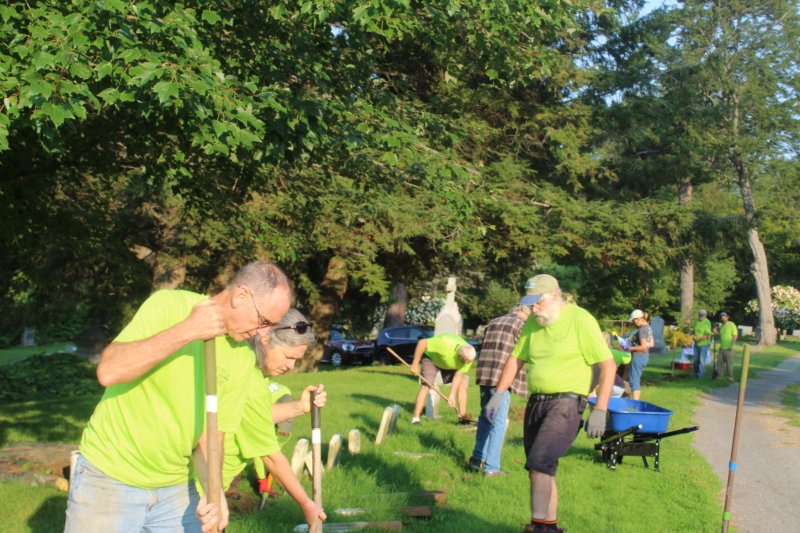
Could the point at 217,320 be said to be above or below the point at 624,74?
below

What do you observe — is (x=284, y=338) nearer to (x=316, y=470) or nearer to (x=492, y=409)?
(x=316, y=470)

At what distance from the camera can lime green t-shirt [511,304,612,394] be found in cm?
604

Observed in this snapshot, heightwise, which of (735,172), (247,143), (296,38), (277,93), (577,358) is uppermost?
(735,172)

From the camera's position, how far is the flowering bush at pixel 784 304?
5956 centimetres

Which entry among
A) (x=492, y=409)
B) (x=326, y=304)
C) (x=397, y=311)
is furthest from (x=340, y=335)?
(x=492, y=409)

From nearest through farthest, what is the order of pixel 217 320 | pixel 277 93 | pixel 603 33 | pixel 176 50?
pixel 217 320
pixel 176 50
pixel 277 93
pixel 603 33

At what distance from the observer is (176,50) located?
667 cm

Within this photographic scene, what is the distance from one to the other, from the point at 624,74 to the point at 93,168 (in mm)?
20139

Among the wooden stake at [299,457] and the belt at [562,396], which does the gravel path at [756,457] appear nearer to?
the belt at [562,396]

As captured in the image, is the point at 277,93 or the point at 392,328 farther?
the point at 392,328

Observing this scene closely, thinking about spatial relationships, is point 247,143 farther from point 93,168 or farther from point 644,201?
point 644,201

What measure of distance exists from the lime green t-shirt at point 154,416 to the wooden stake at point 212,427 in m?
0.13

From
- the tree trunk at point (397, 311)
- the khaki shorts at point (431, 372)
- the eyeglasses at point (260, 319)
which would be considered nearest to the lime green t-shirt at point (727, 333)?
the khaki shorts at point (431, 372)

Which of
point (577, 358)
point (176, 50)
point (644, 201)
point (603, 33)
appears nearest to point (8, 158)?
point (176, 50)
